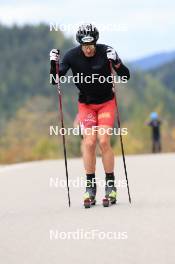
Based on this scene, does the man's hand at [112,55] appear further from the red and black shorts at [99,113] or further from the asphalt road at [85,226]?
the asphalt road at [85,226]

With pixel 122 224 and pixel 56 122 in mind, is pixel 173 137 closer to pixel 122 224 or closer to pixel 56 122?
pixel 56 122

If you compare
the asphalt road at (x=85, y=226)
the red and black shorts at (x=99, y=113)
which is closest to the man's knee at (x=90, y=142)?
the red and black shorts at (x=99, y=113)

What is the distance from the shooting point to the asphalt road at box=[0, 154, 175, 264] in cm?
740

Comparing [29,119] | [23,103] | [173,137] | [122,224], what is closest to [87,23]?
[122,224]

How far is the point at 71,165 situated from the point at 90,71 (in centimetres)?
1161

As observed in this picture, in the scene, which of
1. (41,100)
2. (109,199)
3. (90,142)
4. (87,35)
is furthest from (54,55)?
Answer: (41,100)

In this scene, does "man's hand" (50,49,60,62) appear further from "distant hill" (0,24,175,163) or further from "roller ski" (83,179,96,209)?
"distant hill" (0,24,175,163)

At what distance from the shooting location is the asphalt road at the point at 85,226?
7.40 meters

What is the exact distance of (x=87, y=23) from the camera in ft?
34.9

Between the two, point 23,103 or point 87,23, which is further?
point 23,103

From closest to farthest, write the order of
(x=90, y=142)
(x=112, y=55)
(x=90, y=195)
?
(x=112, y=55) → (x=90, y=142) → (x=90, y=195)

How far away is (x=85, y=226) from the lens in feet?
30.3

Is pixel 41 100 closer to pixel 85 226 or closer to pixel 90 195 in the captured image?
pixel 90 195

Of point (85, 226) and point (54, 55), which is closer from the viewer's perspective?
point (85, 226)
